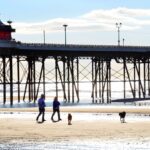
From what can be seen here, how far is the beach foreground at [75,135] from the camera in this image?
2405 centimetres

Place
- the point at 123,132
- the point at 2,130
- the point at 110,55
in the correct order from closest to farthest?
the point at 123,132 < the point at 2,130 < the point at 110,55

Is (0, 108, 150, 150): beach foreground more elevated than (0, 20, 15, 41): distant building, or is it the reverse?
(0, 20, 15, 41): distant building

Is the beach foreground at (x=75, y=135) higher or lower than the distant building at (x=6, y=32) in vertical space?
lower

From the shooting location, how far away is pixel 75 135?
27422 mm

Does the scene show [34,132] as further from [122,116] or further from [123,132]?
[122,116]

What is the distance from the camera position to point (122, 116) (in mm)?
34250

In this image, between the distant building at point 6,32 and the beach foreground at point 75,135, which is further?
the distant building at point 6,32

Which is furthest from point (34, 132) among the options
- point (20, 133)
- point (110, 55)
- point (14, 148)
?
point (110, 55)

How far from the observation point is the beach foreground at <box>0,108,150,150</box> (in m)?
24.1

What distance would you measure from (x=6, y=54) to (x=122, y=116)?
36909 millimetres

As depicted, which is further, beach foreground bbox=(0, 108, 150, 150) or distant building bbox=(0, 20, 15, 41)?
distant building bbox=(0, 20, 15, 41)

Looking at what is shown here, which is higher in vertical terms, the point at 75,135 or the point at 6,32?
the point at 6,32

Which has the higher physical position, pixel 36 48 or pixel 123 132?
pixel 36 48

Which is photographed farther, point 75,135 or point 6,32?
point 6,32
